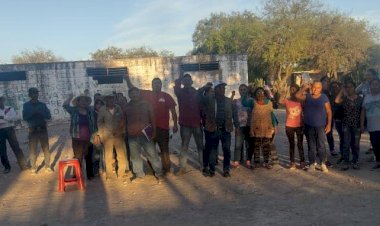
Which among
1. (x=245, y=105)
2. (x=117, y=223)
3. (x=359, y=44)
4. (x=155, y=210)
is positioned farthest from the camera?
(x=359, y=44)

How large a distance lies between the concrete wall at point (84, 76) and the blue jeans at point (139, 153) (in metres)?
16.5

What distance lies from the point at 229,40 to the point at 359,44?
12.2 m

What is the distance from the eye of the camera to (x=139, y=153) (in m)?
7.43

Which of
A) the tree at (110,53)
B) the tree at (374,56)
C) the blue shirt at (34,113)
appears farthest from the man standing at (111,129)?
the tree at (110,53)

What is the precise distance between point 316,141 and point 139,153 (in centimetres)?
336

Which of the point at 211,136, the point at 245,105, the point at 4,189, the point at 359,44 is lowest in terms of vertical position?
the point at 4,189

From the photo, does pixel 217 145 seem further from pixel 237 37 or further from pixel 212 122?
pixel 237 37

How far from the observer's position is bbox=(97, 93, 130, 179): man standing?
7.43m

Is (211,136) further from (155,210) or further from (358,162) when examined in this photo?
(358,162)

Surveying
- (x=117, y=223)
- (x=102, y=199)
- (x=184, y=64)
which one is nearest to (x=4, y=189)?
(x=102, y=199)

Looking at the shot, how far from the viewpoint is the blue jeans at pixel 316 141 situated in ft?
23.8

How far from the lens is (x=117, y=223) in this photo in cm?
523

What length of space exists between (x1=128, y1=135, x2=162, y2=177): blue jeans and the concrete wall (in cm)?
1646

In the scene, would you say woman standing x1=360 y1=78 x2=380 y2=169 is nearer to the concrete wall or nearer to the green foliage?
the concrete wall
